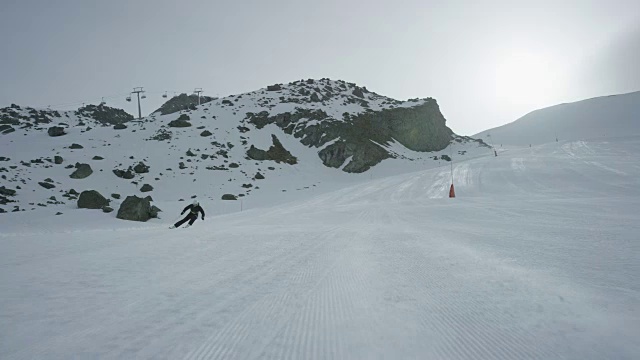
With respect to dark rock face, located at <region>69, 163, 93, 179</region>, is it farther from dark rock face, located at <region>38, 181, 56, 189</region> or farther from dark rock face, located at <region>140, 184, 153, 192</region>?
dark rock face, located at <region>140, 184, 153, 192</region>

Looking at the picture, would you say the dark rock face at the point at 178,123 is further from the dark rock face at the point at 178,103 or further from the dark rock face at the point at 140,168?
the dark rock face at the point at 178,103

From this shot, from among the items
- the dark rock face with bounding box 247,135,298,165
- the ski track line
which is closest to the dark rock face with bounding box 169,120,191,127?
the dark rock face with bounding box 247,135,298,165

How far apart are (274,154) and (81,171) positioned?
25.5 metres

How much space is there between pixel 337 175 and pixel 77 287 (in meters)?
46.7

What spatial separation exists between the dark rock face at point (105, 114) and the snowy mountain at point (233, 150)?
17.3m

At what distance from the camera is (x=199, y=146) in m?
48.0

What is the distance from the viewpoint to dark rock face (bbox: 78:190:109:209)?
2125 cm

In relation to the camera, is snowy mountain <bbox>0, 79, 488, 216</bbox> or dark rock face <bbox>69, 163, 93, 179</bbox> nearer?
snowy mountain <bbox>0, 79, 488, 216</bbox>

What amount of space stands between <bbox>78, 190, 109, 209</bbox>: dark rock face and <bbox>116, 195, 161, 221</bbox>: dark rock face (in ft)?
7.65

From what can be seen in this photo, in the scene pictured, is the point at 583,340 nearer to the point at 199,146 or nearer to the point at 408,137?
the point at 199,146

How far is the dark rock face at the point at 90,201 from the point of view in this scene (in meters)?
21.2

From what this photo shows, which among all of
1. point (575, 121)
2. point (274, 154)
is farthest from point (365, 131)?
point (575, 121)

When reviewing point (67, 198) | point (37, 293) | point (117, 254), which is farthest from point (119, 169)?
point (37, 293)

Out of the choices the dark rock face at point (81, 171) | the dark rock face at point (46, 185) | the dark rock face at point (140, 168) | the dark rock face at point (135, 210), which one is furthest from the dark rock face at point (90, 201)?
the dark rock face at point (140, 168)
